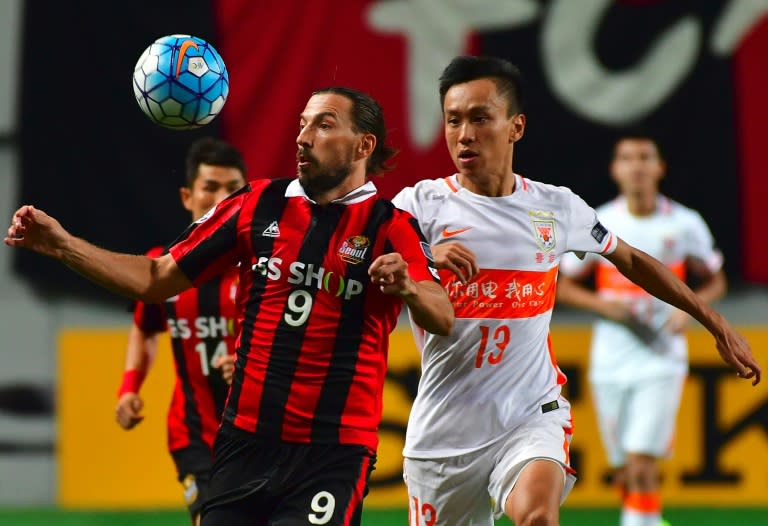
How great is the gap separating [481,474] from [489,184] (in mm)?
1093

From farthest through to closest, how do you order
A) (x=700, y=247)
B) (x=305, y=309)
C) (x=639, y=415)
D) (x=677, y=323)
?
(x=700, y=247), (x=639, y=415), (x=677, y=323), (x=305, y=309)

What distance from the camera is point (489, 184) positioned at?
4.98m

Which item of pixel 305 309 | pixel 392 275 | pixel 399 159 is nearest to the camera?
pixel 392 275

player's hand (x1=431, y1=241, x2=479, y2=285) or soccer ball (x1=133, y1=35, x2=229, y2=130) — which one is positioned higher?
soccer ball (x1=133, y1=35, x2=229, y2=130)

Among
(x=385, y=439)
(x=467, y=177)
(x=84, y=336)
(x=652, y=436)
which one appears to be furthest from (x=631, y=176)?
(x=84, y=336)

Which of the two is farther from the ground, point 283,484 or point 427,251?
point 427,251

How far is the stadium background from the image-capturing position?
867 centimetres

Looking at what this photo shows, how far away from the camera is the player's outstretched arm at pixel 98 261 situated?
369cm

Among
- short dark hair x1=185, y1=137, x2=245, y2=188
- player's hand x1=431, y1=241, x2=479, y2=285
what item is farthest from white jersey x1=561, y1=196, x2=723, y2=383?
player's hand x1=431, y1=241, x2=479, y2=285

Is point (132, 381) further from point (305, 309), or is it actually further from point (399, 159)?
point (399, 159)

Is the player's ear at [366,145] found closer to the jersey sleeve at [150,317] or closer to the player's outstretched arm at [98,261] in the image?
the player's outstretched arm at [98,261]

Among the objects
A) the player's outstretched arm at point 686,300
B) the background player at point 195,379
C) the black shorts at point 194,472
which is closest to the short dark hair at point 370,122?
the player's outstretched arm at point 686,300

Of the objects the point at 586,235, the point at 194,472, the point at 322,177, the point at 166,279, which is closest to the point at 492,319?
the point at 586,235

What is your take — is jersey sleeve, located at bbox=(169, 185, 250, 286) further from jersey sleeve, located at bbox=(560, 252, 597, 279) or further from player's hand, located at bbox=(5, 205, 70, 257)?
jersey sleeve, located at bbox=(560, 252, 597, 279)
